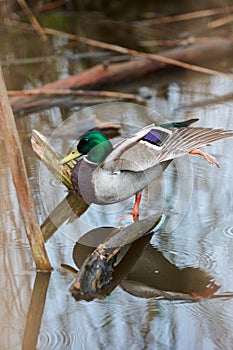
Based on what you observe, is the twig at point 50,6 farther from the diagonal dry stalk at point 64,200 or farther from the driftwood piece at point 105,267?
the driftwood piece at point 105,267

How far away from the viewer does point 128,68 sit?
6.99m

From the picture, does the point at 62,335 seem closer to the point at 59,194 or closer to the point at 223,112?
the point at 59,194

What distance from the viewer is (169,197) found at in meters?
4.64

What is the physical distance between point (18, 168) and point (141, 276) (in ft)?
2.79

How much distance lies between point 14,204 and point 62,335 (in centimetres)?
147

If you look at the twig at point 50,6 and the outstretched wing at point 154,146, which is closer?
the outstretched wing at point 154,146

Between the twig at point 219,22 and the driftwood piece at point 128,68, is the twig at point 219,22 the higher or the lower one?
the higher one

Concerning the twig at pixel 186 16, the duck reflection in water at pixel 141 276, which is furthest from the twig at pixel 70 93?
the twig at pixel 186 16

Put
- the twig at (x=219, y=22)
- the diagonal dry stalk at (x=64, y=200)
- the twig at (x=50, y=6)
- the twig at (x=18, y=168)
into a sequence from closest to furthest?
the twig at (x=18, y=168), the diagonal dry stalk at (x=64, y=200), the twig at (x=219, y=22), the twig at (x=50, y=6)

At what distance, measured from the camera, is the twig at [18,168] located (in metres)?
3.42

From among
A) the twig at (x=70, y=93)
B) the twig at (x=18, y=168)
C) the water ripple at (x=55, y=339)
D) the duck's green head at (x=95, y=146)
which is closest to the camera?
the water ripple at (x=55, y=339)

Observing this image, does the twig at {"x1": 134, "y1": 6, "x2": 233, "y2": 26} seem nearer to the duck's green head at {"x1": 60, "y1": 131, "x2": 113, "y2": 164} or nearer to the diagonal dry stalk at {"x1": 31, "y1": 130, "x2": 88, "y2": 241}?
the diagonal dry stalk at {"x1": 31, "y1": 130, "x2": 88, "y2": 241}

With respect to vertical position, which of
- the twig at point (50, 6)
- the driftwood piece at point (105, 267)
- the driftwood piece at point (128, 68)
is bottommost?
the driftwood piece at point (105, 267)

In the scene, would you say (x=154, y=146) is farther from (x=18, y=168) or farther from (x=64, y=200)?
(x=64, y=200)
